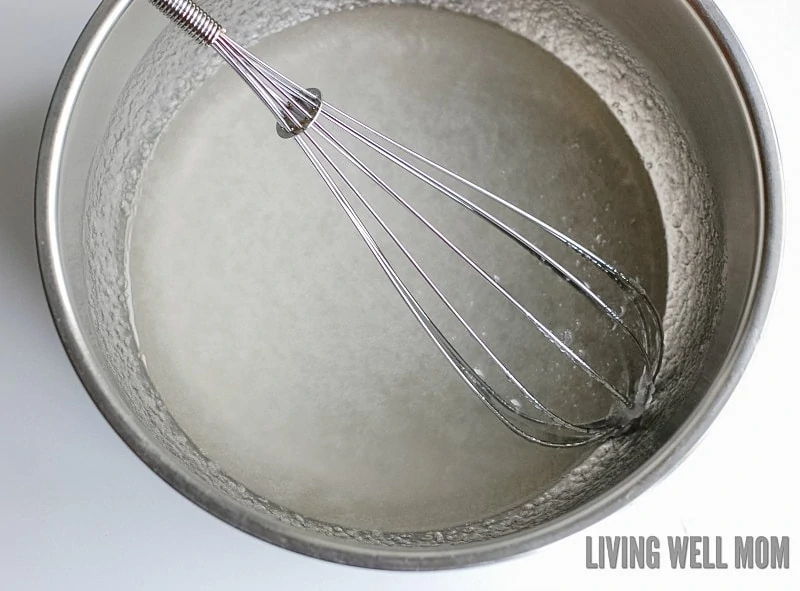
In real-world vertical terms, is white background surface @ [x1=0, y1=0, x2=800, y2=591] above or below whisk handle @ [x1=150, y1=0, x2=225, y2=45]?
below

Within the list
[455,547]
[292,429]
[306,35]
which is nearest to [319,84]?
[306,35]

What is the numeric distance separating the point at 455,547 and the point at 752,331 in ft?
0.71

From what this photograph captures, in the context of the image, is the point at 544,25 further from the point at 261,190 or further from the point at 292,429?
the point at 292,429

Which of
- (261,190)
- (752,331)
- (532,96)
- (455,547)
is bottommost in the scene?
(455,547)

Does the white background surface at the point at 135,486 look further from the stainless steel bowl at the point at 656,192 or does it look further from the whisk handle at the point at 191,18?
the whisk handle at the point at 191,18

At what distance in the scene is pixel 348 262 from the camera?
2.03 feet

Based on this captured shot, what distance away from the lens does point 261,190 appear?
62 cm

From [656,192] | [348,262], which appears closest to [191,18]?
[348,262]

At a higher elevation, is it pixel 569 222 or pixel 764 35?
pixel 764 35

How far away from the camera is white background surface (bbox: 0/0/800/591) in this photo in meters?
0.58

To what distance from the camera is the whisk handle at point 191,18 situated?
413 millimetres

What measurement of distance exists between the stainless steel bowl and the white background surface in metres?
0.05

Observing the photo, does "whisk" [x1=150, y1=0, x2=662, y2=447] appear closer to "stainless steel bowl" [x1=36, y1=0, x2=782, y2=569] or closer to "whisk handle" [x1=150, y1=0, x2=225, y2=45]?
"stainless steel bowl" [x1=36, y1=0, x2=782, y2=569]

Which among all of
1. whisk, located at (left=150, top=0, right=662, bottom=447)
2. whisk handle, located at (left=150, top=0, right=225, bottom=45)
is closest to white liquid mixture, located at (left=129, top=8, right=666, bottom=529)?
whisk, located at (left=150, top=0, right=662, bottom=447)
